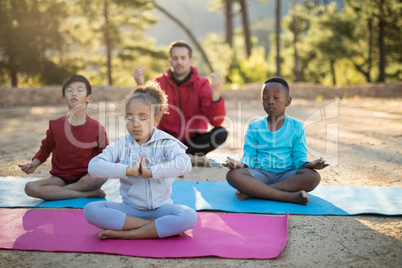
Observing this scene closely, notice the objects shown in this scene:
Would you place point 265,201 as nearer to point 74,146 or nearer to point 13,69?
point 74,146

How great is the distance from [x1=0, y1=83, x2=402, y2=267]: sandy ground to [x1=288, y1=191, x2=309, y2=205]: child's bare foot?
232mm

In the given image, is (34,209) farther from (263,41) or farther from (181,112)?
(263,41)

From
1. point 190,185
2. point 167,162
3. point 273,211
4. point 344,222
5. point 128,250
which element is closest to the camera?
point 128,250

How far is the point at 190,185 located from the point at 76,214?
3.76 ft

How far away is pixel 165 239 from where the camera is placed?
89.7 inches

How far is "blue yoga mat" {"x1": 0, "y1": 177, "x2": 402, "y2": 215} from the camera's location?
9.09 ft

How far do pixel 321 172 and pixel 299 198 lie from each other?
123 centimetres

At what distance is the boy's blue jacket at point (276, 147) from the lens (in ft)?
10.4

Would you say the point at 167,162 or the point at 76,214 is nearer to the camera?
the point at 167,162

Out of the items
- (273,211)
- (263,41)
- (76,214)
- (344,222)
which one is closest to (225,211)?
(273,211)

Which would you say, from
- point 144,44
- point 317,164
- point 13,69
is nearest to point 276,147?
point 317,164

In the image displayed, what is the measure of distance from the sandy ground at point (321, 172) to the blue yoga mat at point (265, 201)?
14 centimetres

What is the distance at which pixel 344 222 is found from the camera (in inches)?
100

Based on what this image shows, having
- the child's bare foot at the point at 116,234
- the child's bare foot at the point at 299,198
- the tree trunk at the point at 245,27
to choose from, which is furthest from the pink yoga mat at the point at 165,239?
the tree trunk at the point at 245,27
